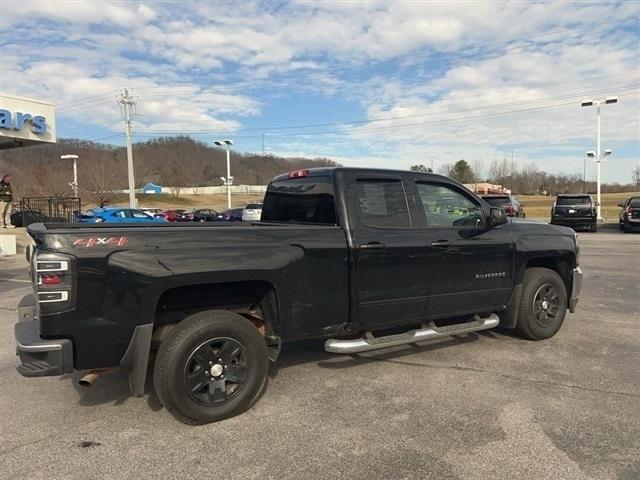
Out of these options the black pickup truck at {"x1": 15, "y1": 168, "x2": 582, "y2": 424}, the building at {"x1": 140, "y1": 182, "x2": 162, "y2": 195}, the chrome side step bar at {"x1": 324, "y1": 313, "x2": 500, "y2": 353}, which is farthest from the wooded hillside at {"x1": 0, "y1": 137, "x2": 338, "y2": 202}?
the chrome side step bar at {"x1": 324, "y1": 313, "x2": 500, "y2": 353}

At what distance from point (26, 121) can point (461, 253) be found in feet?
54.7

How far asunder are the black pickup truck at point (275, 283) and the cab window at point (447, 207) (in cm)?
1

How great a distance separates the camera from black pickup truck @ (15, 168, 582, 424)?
136 inches

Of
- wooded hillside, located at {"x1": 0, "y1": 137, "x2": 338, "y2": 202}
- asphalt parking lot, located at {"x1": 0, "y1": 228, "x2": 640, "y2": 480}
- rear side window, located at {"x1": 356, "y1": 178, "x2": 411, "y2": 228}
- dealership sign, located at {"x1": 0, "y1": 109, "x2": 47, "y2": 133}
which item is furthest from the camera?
wooded hillside, located at {"x1": 0, "y1": 137, "x2": 338, "y2": 202}

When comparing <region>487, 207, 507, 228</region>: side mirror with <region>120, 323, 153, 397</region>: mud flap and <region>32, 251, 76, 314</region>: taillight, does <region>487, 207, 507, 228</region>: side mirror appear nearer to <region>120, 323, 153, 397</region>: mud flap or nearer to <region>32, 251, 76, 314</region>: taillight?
<region>120, 323, 153, 397</region>: mud flap

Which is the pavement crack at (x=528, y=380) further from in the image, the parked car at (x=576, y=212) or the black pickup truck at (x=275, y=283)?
the parked car at (x=576, y=212)

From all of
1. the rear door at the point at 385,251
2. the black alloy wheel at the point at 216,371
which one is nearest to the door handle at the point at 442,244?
the rear door at the point at 385,251

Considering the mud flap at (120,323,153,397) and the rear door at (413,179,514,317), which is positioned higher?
the rear door at (413,179,514,317)

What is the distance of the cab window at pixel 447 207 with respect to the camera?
5.00 meters

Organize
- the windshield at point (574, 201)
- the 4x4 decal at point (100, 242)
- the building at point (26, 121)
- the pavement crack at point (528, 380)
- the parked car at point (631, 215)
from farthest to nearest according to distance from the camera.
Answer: the windshield at point (574, 201) → the parked car at point (631, 215) → the building at point (26, 121) → the pavement crack at point (528, 380) → the 4x4 decal at point (100, 242)

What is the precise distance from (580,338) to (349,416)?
3.47 metres

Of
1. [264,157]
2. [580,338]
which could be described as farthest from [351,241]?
[264,157]

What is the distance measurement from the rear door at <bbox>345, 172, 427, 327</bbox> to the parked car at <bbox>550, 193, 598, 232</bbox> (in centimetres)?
2123

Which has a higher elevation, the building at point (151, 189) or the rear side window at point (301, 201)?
the building at point (151, 189)
